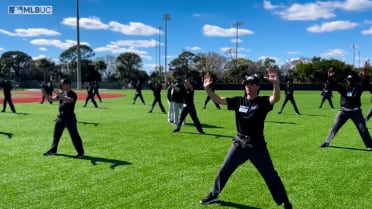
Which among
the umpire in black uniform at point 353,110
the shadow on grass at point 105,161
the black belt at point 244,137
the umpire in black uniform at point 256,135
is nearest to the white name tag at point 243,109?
the umpire in black uniform at point 256,135

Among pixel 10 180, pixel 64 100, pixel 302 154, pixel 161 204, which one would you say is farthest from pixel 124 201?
pixel 302 154

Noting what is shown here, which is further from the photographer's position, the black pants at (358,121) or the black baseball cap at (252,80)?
the black pants at (358,121)

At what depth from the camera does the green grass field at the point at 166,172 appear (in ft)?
17.9

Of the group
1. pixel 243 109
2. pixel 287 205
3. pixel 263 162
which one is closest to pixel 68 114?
pixel 243 109

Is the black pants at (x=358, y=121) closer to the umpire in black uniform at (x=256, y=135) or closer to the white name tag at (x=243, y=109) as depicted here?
the umpire in black uniform at (x=256, y=135)

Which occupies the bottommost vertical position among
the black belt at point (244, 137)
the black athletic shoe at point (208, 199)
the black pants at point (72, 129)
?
the black athletic shoe at point (208, 199)

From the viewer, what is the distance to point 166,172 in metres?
7.09

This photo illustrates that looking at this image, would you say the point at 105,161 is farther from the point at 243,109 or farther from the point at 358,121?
the point at 358,121

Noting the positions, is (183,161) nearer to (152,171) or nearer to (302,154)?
(152,171)

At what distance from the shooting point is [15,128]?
43.6 feet

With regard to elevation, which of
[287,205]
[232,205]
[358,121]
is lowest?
[232,205]

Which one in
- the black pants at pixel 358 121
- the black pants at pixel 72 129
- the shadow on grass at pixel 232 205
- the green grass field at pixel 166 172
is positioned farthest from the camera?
the black pants at pixel 358 121

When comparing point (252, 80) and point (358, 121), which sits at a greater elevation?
point (252, 80)

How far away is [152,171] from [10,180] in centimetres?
267
